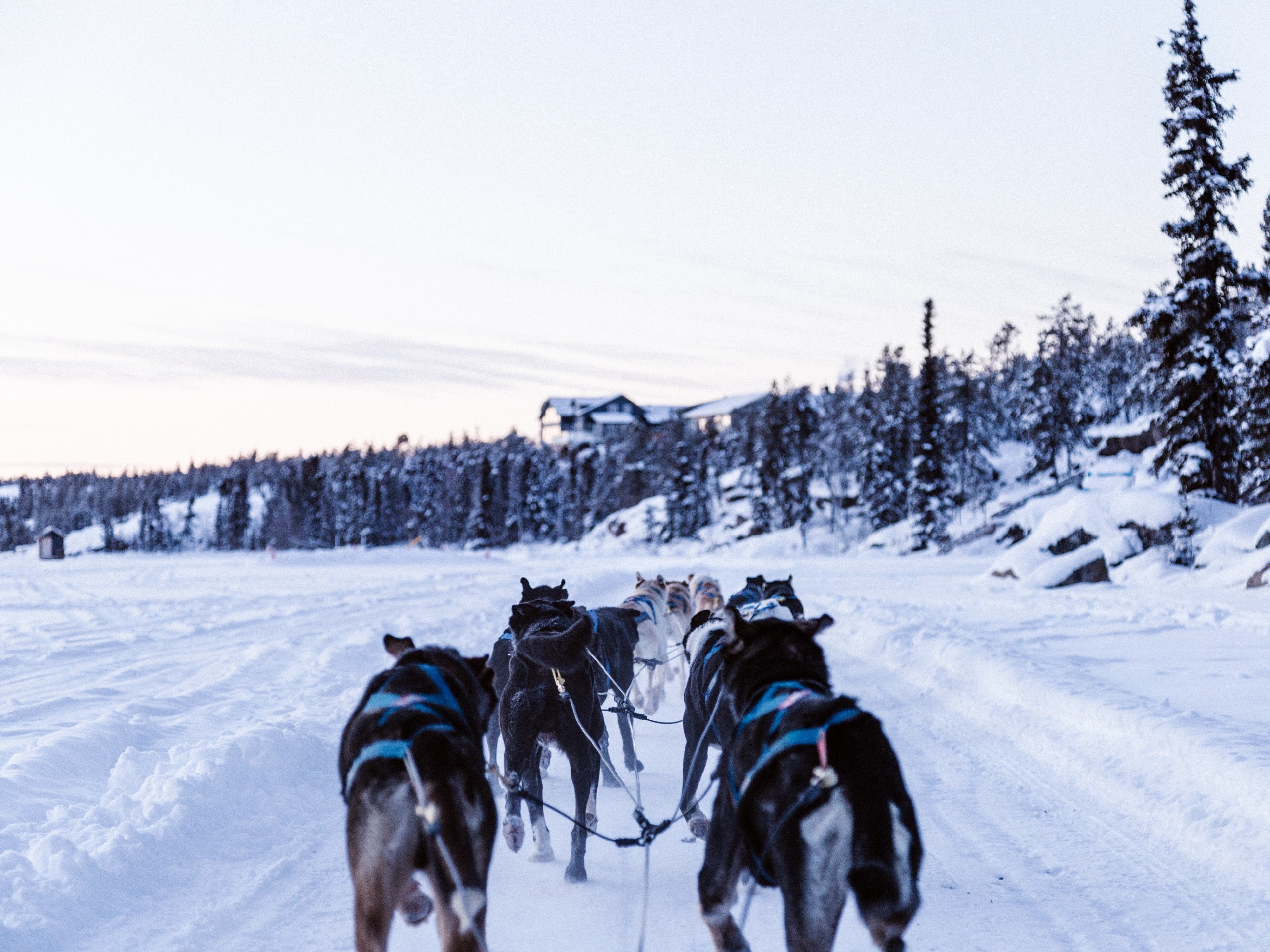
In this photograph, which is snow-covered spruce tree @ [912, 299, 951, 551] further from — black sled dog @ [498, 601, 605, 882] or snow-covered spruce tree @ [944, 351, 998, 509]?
black sled dog @ [498, 601, 605, 882]

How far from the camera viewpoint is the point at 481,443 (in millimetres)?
136875

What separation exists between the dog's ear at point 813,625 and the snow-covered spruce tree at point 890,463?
53.8 meters

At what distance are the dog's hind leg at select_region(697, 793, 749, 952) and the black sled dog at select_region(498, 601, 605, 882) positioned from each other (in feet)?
4.54

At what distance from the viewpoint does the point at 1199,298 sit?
2330 centimetres

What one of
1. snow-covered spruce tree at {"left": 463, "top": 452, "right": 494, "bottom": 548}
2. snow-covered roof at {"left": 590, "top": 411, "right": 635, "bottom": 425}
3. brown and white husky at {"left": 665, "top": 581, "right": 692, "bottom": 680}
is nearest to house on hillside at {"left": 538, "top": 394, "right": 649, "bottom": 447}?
snow-covered roof at {"left": 590, "top": 411, "right": 635, "bottom": 425}

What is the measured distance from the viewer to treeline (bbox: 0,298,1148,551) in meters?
62.7

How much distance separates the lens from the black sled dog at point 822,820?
2.70 m

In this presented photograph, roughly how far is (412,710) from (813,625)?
1842mm

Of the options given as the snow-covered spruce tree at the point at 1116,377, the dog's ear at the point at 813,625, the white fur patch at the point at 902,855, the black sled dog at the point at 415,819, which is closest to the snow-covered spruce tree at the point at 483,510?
the snow-covered spruce tree at the point at 1116,377

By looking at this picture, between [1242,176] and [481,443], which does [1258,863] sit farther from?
[481,443]

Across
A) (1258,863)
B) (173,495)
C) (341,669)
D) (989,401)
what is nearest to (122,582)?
(341,669)

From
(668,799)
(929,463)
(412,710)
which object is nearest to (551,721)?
(668,799)

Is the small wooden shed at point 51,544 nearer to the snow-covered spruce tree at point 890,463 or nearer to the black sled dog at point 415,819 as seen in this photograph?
the snow-covered spruce tree at point 890,463

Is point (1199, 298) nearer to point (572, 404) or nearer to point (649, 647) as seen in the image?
point (649, 647)
